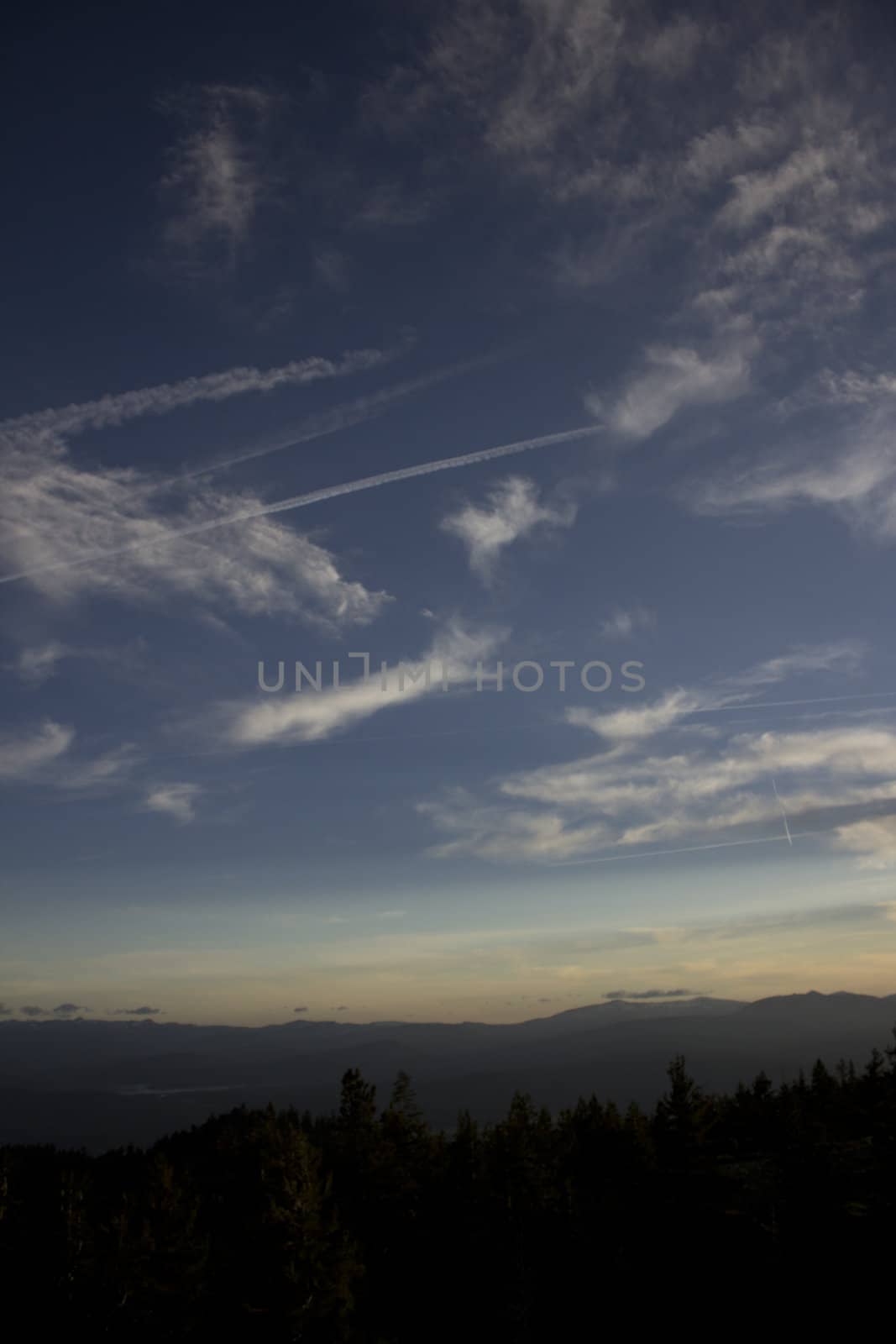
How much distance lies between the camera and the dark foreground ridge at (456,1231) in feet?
134

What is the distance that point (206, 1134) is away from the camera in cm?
13212

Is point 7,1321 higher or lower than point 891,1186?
lower

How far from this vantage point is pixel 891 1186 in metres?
42.2

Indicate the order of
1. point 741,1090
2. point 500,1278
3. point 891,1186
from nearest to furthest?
point 891,1186
point 500,1278
point 741,1090

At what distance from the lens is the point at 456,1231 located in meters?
56.4

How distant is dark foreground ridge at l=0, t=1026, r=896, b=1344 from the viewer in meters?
40.9

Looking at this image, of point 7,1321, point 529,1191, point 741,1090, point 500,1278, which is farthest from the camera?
point 741,1090

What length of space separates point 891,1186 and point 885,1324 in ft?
19.4

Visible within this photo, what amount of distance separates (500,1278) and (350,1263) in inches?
680

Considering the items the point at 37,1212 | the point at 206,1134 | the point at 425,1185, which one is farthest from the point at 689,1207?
the point at 206,1134

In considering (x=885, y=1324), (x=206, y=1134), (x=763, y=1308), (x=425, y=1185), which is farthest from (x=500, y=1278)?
(x=206, y=1134)

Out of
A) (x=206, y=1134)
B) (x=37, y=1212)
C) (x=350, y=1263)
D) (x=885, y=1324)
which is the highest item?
(x=350, y=1263)

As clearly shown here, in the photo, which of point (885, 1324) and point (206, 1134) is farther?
point (206, 1134)

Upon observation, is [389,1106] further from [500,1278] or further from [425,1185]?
[500,1278]
